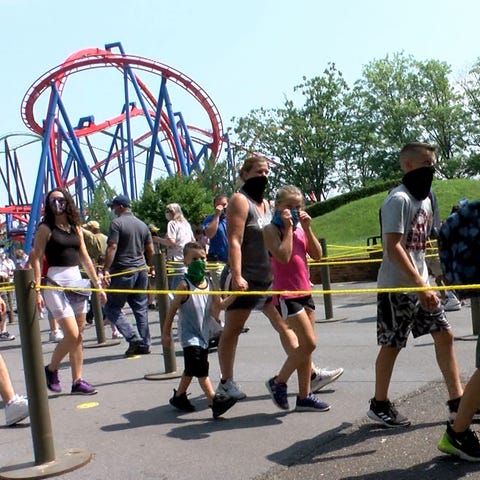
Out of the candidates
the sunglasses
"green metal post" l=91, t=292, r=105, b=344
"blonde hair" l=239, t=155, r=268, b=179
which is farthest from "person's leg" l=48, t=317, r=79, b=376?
"green metal post" l=91, t=292, r=105, b=344

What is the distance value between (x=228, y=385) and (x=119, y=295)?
3428 millimetres

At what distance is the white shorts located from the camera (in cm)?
580

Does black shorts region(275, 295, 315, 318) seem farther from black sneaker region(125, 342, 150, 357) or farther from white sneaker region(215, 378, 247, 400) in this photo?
black sneaker region(125, 342, 150, 357)

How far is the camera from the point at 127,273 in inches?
320

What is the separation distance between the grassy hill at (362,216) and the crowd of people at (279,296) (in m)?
27.2

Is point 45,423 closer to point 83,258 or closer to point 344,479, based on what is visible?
point 344,479

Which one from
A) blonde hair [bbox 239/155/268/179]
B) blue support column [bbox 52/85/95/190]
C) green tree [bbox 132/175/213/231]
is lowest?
blonde hair [bbox 239/155/268/179]

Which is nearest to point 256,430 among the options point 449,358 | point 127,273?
point 449,358

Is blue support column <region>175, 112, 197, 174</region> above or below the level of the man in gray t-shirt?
above

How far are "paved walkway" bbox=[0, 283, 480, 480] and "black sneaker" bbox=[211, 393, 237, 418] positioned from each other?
0.08 m

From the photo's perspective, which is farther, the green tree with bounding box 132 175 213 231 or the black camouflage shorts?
the green tree with bounding box 132 175 213 231

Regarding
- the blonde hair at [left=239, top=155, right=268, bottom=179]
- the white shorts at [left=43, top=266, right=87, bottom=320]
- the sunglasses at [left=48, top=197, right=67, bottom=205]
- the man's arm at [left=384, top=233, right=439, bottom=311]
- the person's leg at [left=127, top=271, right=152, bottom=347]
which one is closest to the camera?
the man's arm at [left=384, top=233, right=439, bottom=311]

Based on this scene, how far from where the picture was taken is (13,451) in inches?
181

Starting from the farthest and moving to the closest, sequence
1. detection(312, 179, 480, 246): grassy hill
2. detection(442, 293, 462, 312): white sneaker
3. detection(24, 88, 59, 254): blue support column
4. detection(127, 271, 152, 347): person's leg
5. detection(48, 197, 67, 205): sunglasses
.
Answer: detection(24, 88, 59, 254): blue support column < detection(312, 179, 480, 246): grassy hill < detection(442, 293, 462, 312): white sneaker < detection(127, 271, 152, 347): person's leg < detection(48, 197, 67, 205): sunglasses
